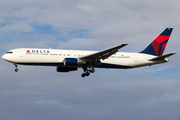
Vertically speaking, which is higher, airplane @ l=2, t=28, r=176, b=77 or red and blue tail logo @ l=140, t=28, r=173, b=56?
red and blue tail logo @ l=140, t=28, r=173, b=56

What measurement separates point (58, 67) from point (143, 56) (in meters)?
14.6

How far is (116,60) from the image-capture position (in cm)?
5197

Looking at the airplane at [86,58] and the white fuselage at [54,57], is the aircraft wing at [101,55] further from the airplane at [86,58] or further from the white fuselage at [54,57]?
the white fuselage at [54,57]

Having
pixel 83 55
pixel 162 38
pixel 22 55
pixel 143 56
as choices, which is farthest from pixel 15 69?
pixel 162 38

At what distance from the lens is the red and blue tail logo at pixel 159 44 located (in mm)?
55528

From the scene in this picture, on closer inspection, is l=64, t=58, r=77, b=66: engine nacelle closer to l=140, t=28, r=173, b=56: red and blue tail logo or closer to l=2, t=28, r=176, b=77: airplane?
l=2, t=28, r=176, b=77: airplane

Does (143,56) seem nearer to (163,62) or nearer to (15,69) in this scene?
(163,62)

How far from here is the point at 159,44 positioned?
56.4 m

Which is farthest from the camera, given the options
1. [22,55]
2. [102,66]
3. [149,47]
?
[149,47]

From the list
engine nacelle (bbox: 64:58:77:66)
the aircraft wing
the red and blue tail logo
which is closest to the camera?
the aircraft wing

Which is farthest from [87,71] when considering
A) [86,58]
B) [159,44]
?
[159,44]

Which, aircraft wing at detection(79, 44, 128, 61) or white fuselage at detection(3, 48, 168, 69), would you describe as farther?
white fuselage at detection(3, 48, 168, 69)

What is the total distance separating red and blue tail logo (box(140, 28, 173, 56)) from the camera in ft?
182

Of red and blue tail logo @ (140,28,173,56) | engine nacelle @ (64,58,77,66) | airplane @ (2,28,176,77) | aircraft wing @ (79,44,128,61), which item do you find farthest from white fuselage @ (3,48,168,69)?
red and blue tail logo @ (140,28,173,56)
